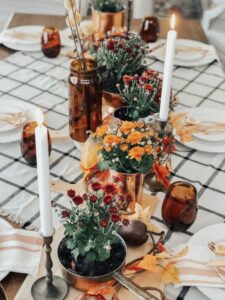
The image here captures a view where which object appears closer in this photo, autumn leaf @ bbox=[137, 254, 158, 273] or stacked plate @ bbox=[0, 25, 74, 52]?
autumn leaf @ bbox=[137, 254, 158, 273]

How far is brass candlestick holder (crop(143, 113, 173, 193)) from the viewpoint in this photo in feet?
3.37

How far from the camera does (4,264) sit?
32.9 inches

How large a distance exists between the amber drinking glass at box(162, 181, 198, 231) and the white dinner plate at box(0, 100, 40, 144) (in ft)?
1.42

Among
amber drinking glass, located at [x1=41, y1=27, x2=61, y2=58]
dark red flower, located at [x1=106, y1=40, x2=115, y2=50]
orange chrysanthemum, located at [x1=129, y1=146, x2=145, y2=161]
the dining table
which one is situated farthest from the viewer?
amber drinking glass, located at [x1=41, y1=27, x2=61, y2=58]

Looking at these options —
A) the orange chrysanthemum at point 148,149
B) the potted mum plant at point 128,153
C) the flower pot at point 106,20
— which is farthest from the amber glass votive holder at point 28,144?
the flower pot at point 106,20

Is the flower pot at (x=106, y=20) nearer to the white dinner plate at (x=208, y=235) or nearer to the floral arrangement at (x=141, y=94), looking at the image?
the floral arrangement at (x=141, y=94)

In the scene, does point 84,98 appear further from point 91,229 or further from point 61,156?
point 91,229

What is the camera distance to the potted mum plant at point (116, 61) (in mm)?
1284

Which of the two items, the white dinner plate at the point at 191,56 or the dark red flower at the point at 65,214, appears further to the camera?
the white dinner plate at the point at 191,56

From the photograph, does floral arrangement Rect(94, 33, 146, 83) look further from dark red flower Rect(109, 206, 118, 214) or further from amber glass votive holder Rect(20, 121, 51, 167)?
dark red flower Rect(109, 206, 118, 214)

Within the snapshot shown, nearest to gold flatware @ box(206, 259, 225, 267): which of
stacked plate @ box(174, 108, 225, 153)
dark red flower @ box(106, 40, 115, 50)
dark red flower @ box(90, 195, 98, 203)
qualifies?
dark red flower @ box(90, 195, 98, 203)

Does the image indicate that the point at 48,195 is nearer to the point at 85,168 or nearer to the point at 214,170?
the point at 85,168

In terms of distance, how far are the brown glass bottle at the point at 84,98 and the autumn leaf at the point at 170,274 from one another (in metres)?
0.48

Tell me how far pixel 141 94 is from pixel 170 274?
0.48 meters
